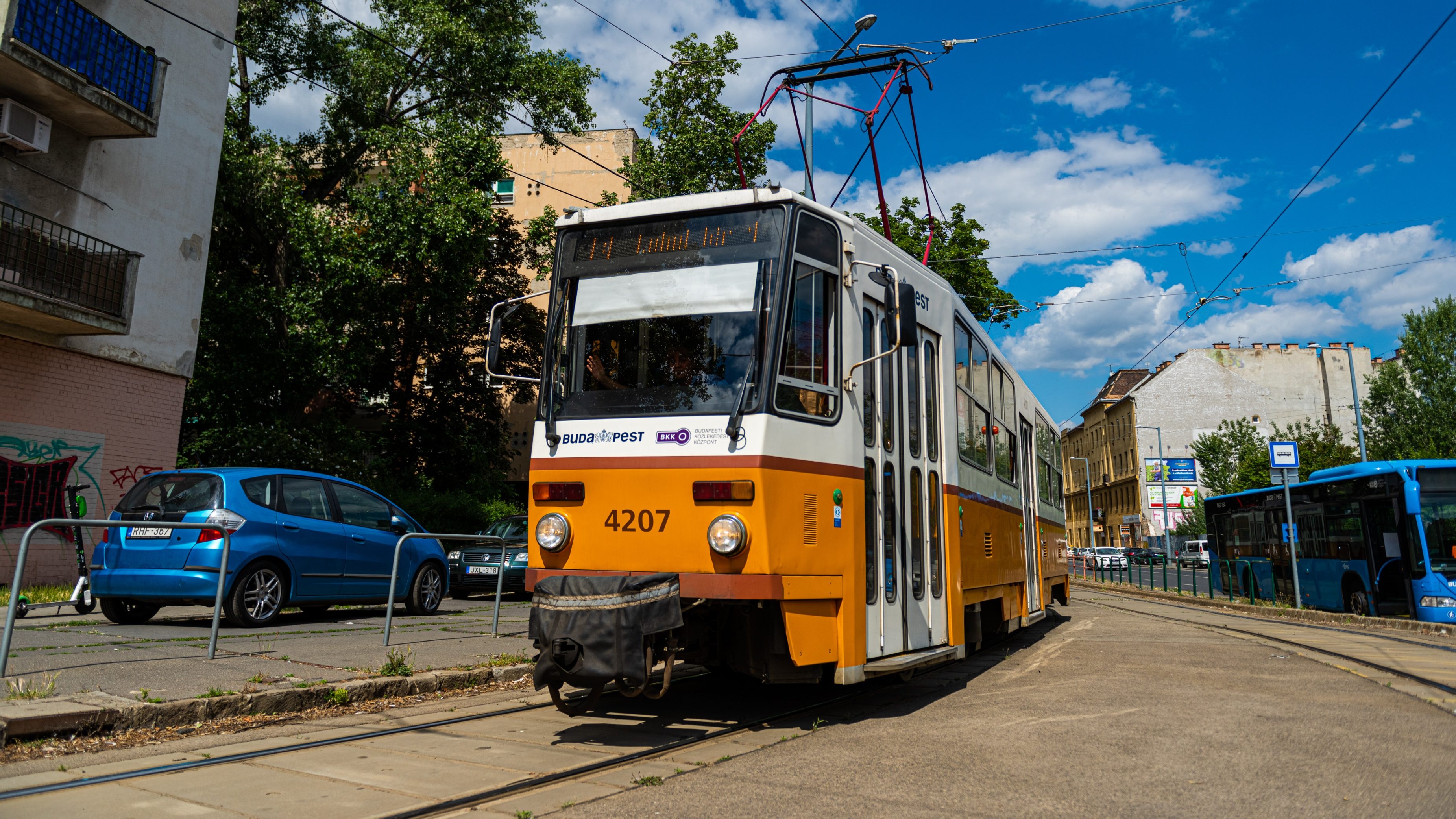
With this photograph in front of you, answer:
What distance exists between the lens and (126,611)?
10.3 meters

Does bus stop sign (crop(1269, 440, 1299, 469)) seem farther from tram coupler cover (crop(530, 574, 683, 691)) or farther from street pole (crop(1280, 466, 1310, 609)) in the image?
tram coupler cover (crop(530, 574, 683, 691))

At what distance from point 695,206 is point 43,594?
41.9 feet

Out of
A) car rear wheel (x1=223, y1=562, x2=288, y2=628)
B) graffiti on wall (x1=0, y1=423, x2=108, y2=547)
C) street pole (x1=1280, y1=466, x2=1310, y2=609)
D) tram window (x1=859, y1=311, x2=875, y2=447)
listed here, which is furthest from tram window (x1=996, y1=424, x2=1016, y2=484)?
graffiti on wall (x1=0, y1=423, x2=108, y2=547)

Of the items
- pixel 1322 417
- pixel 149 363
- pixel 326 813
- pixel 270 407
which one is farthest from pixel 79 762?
pixel 1322 417

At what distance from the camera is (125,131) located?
1642cm

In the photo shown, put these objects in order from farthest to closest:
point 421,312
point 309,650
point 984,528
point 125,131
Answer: point 421,312
point 125,131
point 984,528
point 309,650

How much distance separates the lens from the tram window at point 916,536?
7.29m

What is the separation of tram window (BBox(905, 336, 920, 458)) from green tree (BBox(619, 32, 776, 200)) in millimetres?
17914

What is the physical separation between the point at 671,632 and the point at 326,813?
82.0 inches

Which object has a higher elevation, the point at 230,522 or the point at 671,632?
the point at 230,522

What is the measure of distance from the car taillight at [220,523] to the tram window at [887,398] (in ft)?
21.2

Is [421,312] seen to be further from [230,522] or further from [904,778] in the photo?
[904,778]

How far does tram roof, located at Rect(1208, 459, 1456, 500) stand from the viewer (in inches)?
638

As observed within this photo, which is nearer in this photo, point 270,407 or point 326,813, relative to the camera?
point 326,813
